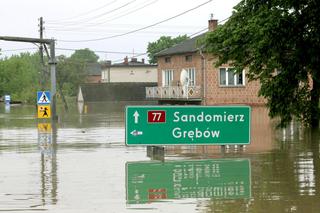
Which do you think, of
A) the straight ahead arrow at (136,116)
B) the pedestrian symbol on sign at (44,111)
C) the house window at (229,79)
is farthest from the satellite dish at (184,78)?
the straight ahead arrow at (136,116)

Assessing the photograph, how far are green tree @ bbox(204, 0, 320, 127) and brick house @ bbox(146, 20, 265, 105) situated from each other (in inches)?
1049

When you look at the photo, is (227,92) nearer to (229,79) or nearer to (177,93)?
(229,79)

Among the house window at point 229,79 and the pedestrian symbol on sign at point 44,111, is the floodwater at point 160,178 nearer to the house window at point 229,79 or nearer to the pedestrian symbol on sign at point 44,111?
the pedestrian symbol on sign at point 44,111

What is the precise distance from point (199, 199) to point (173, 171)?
11.2 ft

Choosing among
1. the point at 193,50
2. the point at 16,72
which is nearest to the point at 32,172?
the point at 193,50

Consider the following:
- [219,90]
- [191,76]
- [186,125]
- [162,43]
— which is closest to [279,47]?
[186,125]

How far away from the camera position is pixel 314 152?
18031 mm

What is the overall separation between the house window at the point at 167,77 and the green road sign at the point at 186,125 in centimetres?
4895

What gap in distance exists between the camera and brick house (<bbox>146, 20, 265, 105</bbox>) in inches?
2144

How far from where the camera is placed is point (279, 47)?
20.3m

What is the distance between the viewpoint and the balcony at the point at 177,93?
5709cm

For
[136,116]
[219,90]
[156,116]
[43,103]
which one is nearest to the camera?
[136,116]

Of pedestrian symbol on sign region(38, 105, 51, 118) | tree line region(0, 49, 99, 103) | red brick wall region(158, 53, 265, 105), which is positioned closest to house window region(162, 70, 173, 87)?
red brick wall region(158, 53, 265, 105)

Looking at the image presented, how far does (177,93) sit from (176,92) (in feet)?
0.51
